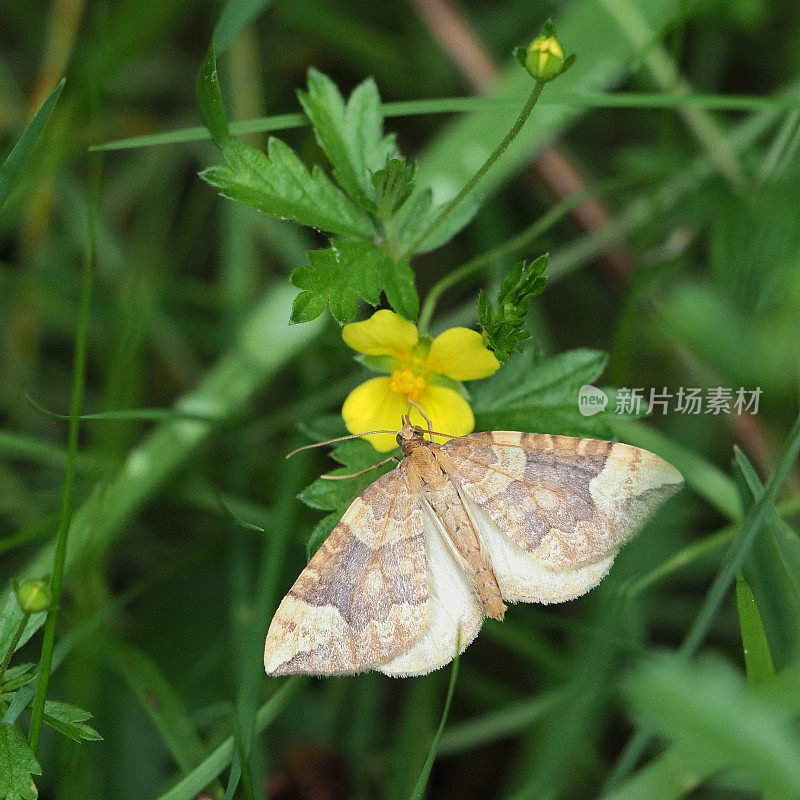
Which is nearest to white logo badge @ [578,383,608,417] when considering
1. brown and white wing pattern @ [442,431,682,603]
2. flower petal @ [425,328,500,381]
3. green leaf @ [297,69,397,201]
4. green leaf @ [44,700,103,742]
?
brown and white wing pattern @ [442,431,682,603]

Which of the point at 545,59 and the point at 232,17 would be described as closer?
the point at 545,59

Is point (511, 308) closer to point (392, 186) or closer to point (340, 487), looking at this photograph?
point (392, 186)

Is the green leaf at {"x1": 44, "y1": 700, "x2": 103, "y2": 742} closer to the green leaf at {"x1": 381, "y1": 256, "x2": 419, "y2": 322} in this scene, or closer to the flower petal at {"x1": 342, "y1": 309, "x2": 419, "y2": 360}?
the flower petal at {"x1": 342, "y1": 309, "x2": 419, "y2": 360}

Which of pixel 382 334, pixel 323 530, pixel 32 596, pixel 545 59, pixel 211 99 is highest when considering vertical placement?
pixel 545 59

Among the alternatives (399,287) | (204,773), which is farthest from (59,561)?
(399,287)

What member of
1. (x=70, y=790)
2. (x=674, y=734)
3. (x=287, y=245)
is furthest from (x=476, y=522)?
(x=287, y=245)

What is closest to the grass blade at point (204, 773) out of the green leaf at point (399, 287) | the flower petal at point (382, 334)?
the flower petal at point (382, 334)
